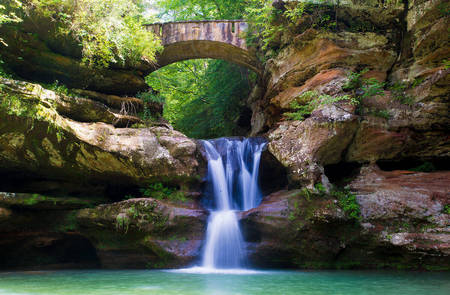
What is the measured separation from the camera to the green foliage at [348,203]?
7.59m

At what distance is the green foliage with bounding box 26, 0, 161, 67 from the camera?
28.0 feet

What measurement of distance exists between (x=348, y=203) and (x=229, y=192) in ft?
11.8

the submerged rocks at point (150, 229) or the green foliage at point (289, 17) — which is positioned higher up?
the green foliage at point (289, 17)

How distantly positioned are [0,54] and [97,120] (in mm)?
3055

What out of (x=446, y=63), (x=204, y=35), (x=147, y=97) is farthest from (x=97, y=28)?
(x=446, y=63)

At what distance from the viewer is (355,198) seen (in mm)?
7984

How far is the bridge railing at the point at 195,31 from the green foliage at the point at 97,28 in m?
2.49

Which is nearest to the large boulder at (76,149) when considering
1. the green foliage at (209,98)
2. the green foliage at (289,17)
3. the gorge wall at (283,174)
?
the gorge wall at (283,174)

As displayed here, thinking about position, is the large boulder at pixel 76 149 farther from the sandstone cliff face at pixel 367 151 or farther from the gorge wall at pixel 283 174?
the sandstone cliff face at pixel 367 151

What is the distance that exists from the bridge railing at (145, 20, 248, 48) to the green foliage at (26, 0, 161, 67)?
2487mm

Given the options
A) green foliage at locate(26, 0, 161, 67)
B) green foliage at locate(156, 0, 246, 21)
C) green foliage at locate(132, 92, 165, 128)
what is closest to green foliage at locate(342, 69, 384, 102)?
green foliage at locate(132, 92, 165, 128)

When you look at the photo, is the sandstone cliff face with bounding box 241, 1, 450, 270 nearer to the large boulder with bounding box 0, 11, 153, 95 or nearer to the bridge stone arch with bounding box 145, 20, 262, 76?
the bridge stone arch with bounding box 145, 20, 262, 76

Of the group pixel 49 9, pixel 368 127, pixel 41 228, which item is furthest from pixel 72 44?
pixel 368 127

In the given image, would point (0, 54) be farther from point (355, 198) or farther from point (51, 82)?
point (355, 198)
